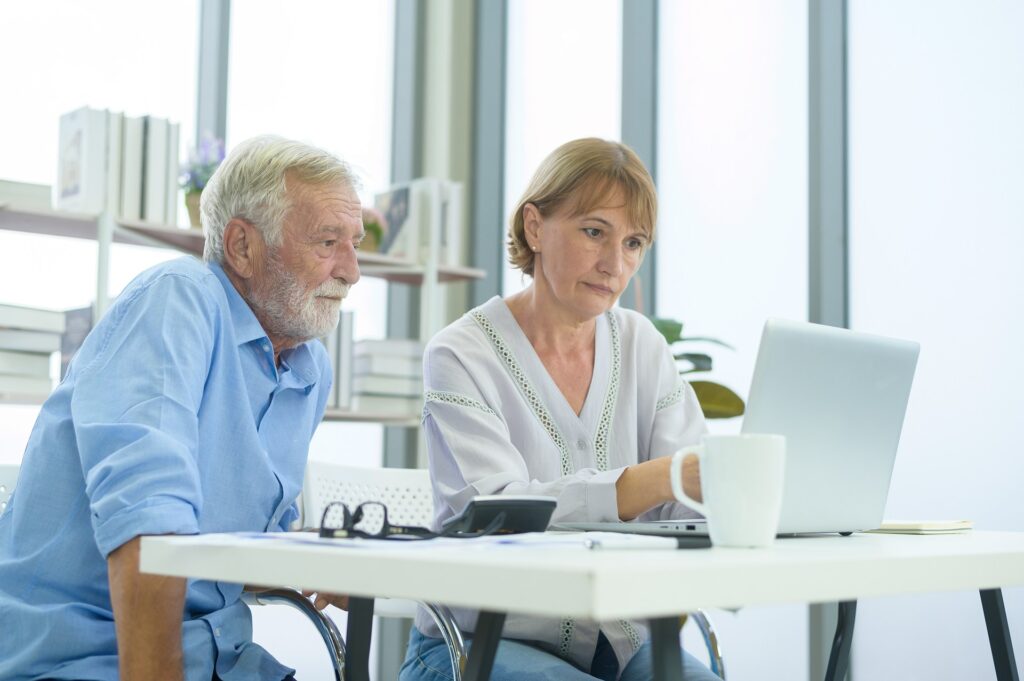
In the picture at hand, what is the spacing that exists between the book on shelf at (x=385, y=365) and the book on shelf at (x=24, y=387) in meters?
0.96

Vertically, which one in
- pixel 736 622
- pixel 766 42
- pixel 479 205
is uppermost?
pixel 766 42

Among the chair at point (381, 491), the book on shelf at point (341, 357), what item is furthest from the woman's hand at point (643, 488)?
the book on shelf at point (341, 357)

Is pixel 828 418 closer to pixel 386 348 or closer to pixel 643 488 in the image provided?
pixel 643 488

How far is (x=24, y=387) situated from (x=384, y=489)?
1172 millimetres

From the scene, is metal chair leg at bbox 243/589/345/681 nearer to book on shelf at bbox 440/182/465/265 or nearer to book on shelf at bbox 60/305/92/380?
book on shelf at bbox 60/305/92/380

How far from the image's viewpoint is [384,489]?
2289 millimetres

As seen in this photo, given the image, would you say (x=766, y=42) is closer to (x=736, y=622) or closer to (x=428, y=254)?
(x=428, y=254)

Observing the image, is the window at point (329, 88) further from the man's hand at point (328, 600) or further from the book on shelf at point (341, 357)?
the man's hand at point (328, 600)

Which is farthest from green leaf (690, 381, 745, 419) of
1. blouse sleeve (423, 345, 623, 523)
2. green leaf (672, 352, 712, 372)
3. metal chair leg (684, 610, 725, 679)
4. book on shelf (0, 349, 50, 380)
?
book on shelf (0, 349, 50, 380)

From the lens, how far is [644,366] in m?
1.92

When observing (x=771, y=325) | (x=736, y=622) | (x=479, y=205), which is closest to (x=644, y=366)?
(x=771, y=325)

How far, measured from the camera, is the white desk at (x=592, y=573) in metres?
0.74

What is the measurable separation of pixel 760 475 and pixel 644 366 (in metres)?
0.90

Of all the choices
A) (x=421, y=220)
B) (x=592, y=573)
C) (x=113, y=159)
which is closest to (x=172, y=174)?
(x=113, y=159)
